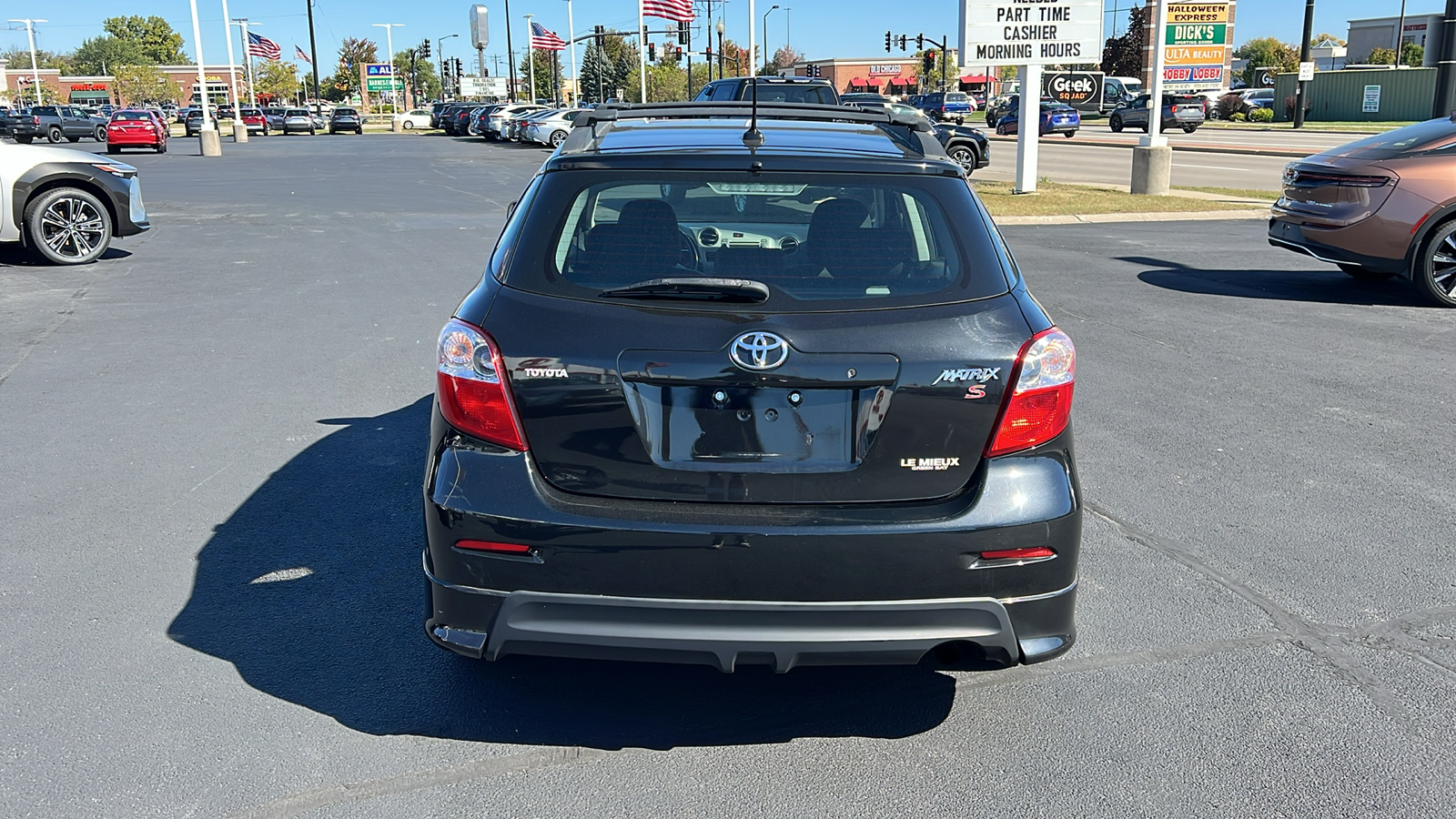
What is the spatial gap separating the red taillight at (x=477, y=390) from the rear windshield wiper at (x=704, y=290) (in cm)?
39

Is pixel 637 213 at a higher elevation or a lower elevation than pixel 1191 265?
higher

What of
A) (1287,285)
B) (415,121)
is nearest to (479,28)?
(415,121)

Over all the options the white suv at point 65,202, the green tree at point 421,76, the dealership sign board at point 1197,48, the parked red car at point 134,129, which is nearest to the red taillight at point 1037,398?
the white suv at point 65,202

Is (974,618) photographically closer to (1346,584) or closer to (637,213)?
(637,213)

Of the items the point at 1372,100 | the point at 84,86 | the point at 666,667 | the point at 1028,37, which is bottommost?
the point at 666,667

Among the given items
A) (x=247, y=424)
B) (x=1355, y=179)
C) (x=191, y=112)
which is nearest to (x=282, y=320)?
(x=247, y=424)

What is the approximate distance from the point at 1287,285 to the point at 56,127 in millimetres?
56582

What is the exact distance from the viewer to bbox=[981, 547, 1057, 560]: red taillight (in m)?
3.11

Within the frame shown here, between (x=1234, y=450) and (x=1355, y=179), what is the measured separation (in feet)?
17.4

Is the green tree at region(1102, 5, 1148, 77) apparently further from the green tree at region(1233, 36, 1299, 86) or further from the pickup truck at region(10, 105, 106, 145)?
the pickup truck at region(10, 105, 106, 145)

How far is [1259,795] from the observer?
3182 mm

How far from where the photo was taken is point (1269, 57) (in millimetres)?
117562

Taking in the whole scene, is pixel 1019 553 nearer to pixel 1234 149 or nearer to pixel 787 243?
pixel 787 243

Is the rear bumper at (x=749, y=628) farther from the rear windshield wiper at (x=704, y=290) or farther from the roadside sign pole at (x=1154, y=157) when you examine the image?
the roadside sign pole at (x=1154, y=157)
